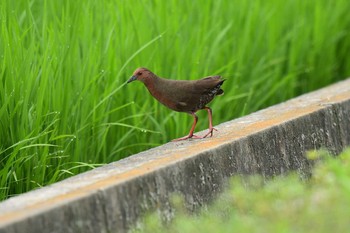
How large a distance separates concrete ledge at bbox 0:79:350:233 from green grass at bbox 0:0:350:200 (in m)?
0.45

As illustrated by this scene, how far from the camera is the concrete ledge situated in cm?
366

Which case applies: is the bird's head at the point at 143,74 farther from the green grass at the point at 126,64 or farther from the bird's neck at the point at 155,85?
the green grass at the point at 126,64

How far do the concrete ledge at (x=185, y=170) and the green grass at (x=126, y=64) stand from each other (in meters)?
0.45

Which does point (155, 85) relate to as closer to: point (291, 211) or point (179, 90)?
point (179, 90)

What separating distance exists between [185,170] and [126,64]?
4.26 feet

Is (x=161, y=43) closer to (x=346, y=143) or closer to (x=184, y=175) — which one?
(x=346, y=143)

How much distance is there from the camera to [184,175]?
4.26 metres

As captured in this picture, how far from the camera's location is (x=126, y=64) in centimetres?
545

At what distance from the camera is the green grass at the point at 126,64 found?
188 inches

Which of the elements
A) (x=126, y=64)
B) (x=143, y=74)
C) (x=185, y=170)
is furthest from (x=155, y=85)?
(x=185, y=170)

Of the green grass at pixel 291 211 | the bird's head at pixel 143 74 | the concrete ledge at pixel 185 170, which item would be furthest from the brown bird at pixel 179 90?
the green grass at pixel 291 211

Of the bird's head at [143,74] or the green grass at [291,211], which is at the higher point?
the green grass at [291,211]

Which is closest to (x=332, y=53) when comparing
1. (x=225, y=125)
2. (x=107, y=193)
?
(x=225, y=125)

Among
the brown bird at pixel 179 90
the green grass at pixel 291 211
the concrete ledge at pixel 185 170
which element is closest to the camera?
the green grass at pixel 291 211
